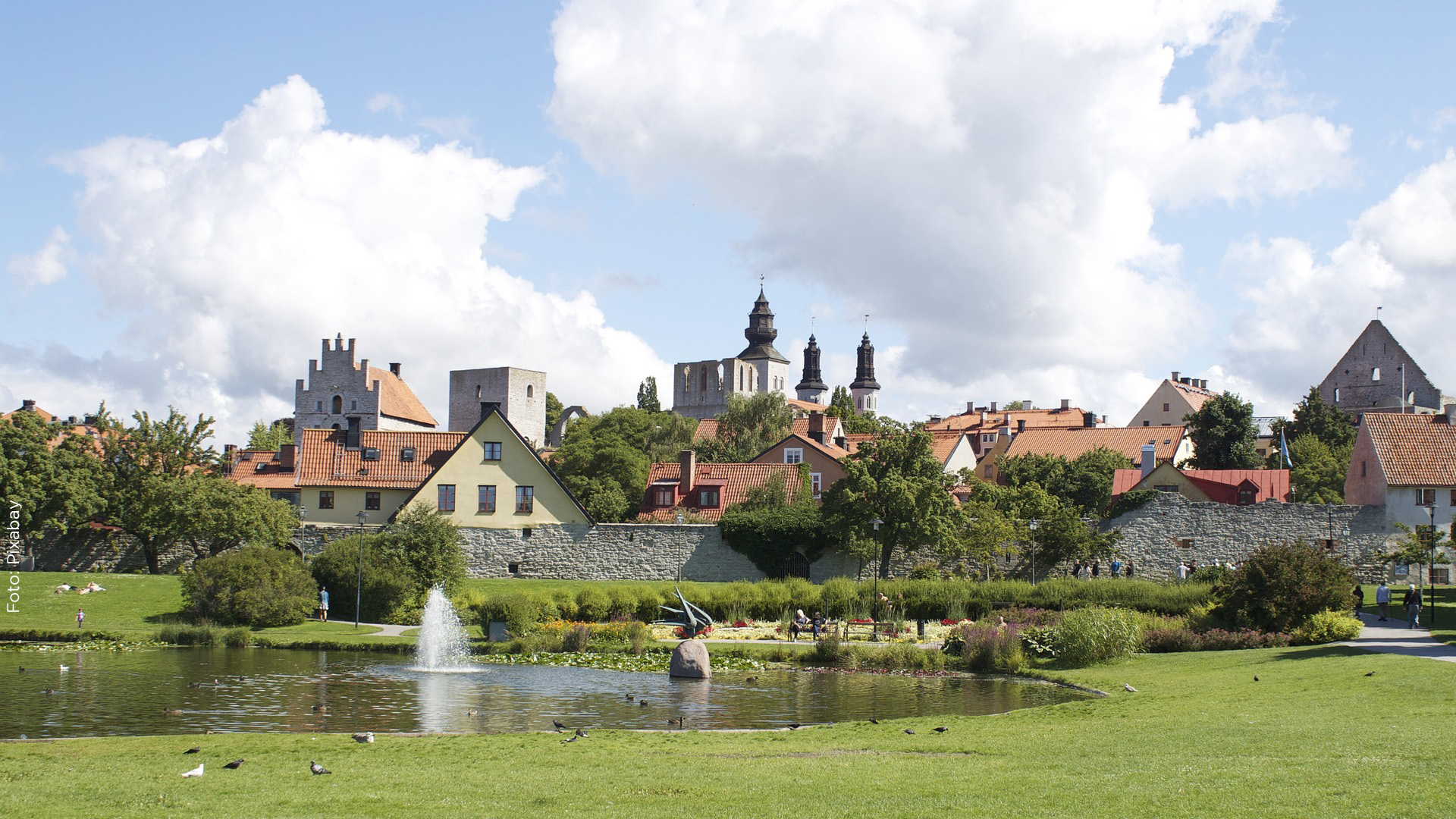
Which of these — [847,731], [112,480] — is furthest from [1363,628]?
[112,480]

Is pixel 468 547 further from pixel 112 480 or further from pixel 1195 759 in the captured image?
pixel 1195 759

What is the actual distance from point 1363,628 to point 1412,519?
20.8 m

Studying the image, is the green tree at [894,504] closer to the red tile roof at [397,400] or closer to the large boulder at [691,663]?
the large boulder at [691,663]

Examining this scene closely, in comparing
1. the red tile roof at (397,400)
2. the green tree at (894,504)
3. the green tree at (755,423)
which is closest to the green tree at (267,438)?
the red tile roof at (397,400)

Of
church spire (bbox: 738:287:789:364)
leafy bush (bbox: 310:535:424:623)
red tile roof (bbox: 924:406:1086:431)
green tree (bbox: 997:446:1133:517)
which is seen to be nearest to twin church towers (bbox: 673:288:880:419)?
church spire (bbox: 738:287:789:364)

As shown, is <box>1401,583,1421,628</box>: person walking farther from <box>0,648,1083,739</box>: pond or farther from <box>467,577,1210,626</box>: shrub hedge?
<box>0,648,1083,739</box>: pond

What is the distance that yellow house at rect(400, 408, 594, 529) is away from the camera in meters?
50.9

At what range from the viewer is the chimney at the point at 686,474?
58875 millimetres

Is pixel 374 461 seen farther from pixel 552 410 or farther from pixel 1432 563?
pixel 552 410

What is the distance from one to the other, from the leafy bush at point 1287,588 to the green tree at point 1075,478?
32.1 metres

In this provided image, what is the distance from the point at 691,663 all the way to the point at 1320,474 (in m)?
51.6

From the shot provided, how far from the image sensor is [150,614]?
3653cm

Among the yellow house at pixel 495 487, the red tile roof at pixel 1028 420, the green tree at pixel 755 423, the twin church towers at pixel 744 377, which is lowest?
the yellow house at pixel 495 487

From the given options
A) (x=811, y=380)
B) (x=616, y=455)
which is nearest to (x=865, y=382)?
(x=811, y=380)
